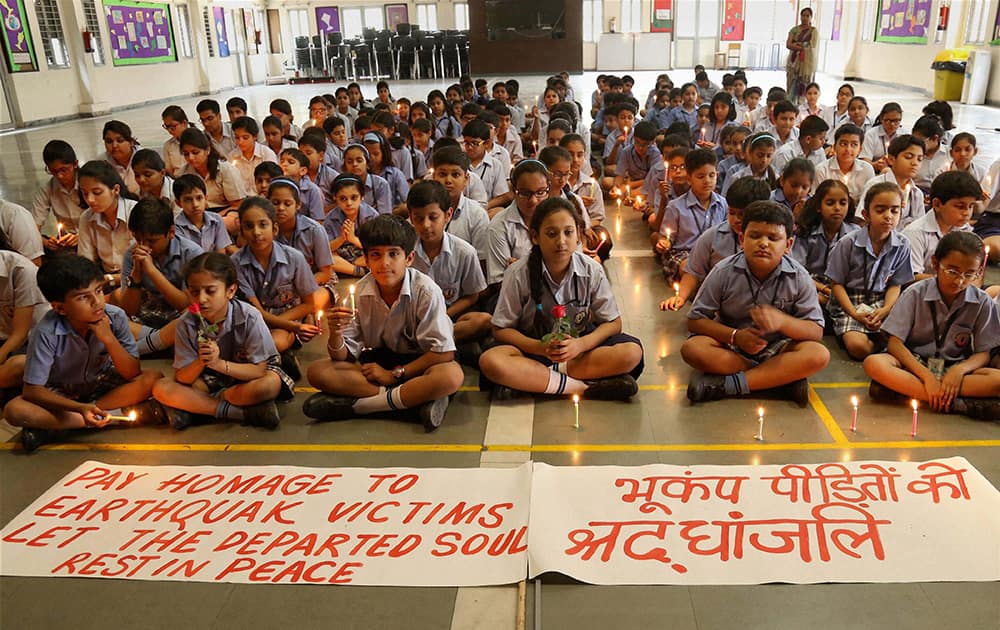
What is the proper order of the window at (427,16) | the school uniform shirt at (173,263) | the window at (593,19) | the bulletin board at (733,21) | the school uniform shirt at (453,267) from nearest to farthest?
the school uniform shirt at (453,267)
the school uniform shirt at (173,263)
the bulletin board at (733,21)
the window at (593,19)
the window at (427,16)

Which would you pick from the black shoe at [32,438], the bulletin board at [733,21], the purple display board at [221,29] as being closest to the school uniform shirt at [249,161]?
the black shoe at [32,438]

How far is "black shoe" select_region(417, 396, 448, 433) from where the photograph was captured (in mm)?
3211

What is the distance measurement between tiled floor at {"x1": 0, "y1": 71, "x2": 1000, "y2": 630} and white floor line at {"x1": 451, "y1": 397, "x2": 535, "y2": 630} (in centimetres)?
3

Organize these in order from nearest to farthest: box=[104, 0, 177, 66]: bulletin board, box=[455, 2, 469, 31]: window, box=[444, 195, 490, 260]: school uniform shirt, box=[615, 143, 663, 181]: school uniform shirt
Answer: box=[444, 195, 490, 260]: school uniform shirt < box=[615, 143, 663, 181]: school uniform shirt < box=[104, 0, 177, 66]: bulletin board < box=[455, 2, 469, 31]: window

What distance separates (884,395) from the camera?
3.35 metres

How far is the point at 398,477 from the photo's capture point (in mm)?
2818

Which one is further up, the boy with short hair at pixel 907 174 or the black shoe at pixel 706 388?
the boy with short hair at pixel 907 174

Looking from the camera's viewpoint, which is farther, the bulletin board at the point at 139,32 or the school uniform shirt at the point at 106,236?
the bulletin board at the point at 139,32

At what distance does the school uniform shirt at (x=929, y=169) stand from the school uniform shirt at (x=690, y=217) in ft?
6.58

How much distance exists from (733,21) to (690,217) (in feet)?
75.1

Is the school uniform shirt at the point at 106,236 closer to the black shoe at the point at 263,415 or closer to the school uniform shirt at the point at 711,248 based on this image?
the black shoe at the point at 263,415

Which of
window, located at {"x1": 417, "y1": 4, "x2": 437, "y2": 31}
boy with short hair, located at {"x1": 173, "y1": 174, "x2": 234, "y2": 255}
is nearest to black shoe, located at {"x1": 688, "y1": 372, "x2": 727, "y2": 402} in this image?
boy with short hair, located at {"x1": 173, "y1": 174, "x2": 234, "y2": 255}

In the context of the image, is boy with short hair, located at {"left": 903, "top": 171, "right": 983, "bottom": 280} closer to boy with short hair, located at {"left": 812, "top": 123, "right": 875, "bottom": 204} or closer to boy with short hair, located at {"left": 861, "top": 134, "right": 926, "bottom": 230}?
boy with short hair, located at {"left": 861, "top": 134, "right": 926, "bottom": 230}

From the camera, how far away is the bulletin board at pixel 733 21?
24766 mm
